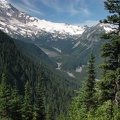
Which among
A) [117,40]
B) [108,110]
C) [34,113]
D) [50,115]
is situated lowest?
[50,115]

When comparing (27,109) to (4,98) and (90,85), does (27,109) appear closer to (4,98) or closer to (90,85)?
(4,98)

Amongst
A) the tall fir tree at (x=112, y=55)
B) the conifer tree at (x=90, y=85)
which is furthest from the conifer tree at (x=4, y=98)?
the tall fir tree at (x=112, y=55)

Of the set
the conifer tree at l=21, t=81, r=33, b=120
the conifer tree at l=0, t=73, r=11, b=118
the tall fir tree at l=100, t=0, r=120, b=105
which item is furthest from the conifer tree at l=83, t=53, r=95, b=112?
the conifer tree at l=0, t=73, r=11, b=118

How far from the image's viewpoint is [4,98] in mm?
73500

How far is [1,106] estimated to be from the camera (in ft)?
248

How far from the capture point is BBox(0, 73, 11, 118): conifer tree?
72875mm

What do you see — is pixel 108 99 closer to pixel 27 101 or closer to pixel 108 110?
pixel 108 110

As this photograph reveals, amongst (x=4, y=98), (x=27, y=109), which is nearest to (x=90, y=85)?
(x=27, y=109)

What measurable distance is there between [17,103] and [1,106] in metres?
4.72

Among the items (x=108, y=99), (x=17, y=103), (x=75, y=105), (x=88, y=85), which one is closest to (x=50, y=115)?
(x=17, y=103)

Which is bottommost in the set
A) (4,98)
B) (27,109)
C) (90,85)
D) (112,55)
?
(27,109)

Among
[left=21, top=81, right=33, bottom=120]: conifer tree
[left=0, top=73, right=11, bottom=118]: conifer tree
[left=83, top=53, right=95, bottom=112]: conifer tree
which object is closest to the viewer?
[left=83, top=53, right=95, bottom=112]: conifer tree

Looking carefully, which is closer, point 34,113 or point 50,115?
point 34,113

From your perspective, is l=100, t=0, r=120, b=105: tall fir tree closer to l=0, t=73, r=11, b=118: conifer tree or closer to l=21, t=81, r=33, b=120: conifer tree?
l=21, t=81, r=33, b=120: conifer tree
